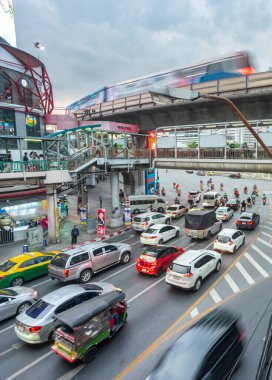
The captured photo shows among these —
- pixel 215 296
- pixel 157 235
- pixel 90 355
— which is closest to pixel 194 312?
pixel 215 296

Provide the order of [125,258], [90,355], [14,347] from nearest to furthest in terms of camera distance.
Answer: [90,355] < [14,347] < [125,258]

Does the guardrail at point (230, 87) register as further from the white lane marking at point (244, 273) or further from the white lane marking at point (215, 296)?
the white lane marking at point (215, 296)

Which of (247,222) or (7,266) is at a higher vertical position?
(7,266)

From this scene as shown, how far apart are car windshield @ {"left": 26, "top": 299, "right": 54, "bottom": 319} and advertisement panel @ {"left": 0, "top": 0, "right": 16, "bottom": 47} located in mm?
41256

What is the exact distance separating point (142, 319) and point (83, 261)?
515cm

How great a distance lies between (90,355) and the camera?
8164mm

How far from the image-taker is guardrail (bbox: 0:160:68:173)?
18.8 m

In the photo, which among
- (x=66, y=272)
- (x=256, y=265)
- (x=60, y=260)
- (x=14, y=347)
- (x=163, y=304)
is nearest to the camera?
(x=14, y=347)

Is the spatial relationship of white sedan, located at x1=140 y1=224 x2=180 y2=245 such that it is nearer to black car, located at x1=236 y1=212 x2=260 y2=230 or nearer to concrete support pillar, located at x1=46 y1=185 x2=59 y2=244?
black car, located at x1=236 y1=212 x2=260 y2=230

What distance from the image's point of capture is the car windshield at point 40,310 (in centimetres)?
923

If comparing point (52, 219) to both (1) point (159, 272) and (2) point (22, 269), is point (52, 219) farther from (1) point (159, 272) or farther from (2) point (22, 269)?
(1) point (159, 272)

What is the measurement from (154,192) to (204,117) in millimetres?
19902

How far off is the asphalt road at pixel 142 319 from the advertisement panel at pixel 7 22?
129 feet

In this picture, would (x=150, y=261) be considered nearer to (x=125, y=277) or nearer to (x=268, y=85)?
(x=125, y=277)
